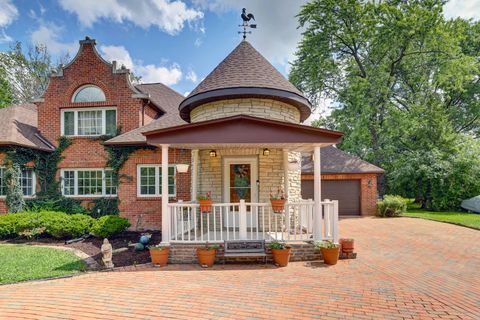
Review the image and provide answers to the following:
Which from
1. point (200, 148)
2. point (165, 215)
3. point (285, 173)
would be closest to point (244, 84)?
point (200, 148)

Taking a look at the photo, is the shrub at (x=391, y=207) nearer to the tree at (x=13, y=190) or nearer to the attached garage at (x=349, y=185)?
the attached garage at (x=349, y=185)

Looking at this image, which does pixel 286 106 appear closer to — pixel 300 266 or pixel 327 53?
pixel 300 266

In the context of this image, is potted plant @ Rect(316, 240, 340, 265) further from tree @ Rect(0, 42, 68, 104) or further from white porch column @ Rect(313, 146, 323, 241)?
tree @ Rect(0, 42, 68, 104)

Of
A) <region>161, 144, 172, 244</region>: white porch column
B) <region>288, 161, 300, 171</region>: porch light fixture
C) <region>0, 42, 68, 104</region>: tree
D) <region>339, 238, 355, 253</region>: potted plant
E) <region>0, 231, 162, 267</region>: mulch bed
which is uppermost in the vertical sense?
<region>0, 42, 68, 104</region>: tree

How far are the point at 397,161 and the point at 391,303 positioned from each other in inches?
651

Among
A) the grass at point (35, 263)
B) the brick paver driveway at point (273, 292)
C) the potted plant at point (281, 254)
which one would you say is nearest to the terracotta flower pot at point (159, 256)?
the brick paver driveway at point (273, 292)

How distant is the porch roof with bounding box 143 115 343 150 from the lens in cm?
679

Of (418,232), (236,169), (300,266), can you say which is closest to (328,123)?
(418,232)

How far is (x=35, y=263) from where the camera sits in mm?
6789

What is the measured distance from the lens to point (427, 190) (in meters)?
17.8

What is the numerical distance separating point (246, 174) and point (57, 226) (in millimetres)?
6766

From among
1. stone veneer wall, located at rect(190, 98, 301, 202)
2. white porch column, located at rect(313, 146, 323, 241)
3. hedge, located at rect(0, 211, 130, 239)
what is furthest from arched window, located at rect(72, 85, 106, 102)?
white porch column, located at rect(313, 146, 323, 241)

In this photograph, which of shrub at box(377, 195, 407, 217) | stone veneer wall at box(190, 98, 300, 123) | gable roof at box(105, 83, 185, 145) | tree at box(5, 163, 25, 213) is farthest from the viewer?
shrub at box(377, 195, 407, 217)

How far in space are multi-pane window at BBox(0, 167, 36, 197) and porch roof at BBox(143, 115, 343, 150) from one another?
850 cm
